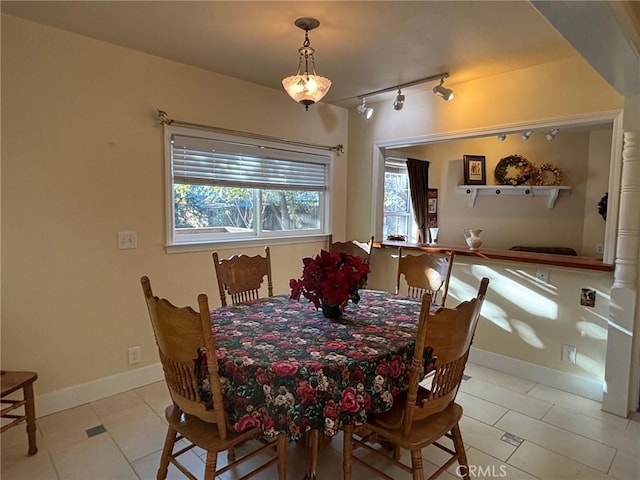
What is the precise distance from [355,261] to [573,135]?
13.3 ft

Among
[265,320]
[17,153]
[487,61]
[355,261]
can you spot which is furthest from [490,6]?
[17,153]

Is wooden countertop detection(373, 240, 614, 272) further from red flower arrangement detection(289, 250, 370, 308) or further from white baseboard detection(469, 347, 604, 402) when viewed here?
red flower arrangement detection(289, 250, 370, 308)

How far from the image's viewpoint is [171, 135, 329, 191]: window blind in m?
3.13

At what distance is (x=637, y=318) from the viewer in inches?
102

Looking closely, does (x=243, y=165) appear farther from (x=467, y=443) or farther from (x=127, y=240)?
(x=467, y=443)

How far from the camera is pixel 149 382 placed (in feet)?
9.91

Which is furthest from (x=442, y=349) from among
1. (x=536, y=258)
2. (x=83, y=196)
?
(x=83, y=196)

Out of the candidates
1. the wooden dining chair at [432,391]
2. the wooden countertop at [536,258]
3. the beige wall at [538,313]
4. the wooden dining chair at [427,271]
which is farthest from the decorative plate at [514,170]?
the wooden dining chair at [432,391]

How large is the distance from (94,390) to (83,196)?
1.36m

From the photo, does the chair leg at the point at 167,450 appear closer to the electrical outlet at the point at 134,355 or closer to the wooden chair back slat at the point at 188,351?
the wooden chair back slat at the point at 188,351

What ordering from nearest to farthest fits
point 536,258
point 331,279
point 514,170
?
point 331,279 → point 536,258 → point 514,170

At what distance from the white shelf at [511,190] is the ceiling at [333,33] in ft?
6.95

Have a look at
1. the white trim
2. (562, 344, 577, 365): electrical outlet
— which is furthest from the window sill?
the white trim

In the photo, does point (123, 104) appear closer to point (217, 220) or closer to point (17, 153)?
point (17, 153)
